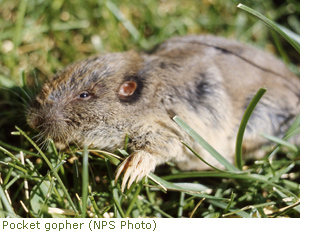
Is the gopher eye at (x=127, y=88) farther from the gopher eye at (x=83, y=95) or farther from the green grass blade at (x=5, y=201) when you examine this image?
the green grass blade at (x=5, y=201)

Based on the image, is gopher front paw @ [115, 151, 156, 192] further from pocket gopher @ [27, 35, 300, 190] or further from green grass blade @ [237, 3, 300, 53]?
green grass blade @ [237, 3, 300, 53]

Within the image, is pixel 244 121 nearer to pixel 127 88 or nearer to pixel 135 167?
pixel 135 167

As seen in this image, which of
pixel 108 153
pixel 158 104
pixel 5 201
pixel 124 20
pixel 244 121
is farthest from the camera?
pixel 124 20

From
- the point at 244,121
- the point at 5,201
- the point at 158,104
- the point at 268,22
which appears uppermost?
the point at 268,22

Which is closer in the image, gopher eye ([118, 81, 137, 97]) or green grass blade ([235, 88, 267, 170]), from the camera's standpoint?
green grass blade ([235, 88, 267, 170])

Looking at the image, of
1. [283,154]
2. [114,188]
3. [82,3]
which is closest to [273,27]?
[283,154]

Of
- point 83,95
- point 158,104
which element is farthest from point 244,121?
point 83,95

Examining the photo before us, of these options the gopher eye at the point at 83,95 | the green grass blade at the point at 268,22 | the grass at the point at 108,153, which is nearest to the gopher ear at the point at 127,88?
the gopher eye at the point at 83,95

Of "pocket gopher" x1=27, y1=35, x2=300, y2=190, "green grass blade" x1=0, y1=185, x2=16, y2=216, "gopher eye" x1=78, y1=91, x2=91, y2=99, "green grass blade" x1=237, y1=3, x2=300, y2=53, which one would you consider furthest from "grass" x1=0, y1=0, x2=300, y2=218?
"gopher eye" x1=78, y1=91, x2=91, y2=99

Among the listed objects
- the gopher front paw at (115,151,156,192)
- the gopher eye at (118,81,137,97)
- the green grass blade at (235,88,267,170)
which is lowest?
the gopher front paw at (115,151,156,192)
